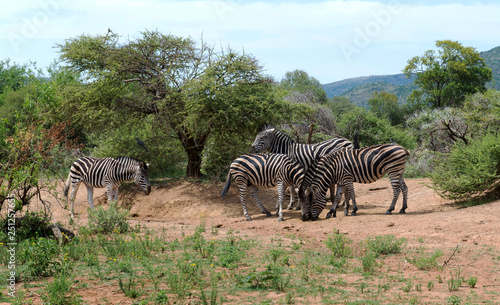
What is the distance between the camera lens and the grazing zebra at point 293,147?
14.4m

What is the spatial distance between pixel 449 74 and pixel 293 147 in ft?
134

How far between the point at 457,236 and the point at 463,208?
110 inches

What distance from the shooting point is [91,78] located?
1709cm

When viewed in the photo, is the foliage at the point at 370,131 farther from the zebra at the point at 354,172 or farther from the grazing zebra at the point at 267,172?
the grazing zebra at the point at 267,172

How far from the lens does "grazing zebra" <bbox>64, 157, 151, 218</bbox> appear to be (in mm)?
14844

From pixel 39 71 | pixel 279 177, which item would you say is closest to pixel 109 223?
pixel 279 177

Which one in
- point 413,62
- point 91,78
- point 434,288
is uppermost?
point 413,62

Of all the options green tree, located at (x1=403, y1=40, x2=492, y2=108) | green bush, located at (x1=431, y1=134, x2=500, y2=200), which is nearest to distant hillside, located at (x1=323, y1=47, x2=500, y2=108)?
green tree, located at (x1=403, y1=40, x2=492, y2=108)

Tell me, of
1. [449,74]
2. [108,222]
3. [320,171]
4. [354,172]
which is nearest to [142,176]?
[108,222]

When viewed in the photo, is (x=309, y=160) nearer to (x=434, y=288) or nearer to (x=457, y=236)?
(x=457, y=236)

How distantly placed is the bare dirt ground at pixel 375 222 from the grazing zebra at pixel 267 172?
3.01 feet

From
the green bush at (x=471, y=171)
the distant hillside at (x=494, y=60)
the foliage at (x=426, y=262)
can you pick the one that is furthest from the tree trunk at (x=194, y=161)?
the distant hillside at (x=494, y=60)

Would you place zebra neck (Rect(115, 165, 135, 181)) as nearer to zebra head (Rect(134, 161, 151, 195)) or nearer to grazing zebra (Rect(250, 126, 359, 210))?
zebra head (Rect(134, 161, 151, 195))

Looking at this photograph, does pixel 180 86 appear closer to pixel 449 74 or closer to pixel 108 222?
pixel 108 222
